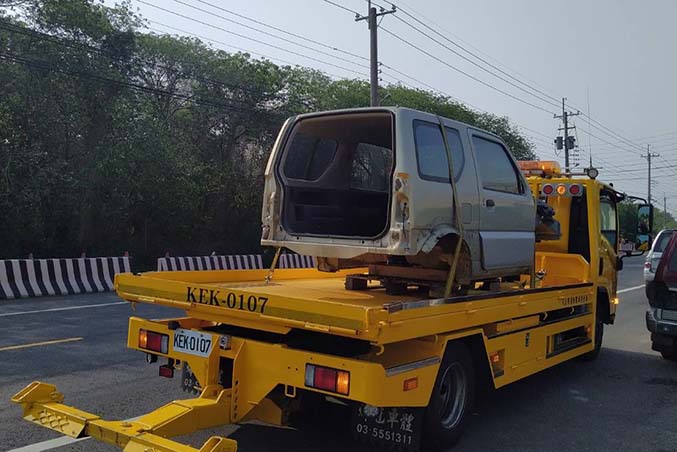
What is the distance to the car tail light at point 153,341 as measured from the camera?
5082mm

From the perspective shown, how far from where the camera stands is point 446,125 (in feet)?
18.2

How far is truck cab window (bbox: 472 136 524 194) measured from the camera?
5922 mm

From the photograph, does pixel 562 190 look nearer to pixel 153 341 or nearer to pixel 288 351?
pixel 288 351

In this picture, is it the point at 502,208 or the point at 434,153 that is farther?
the point at 502,208

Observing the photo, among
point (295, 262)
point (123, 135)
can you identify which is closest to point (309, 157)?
point (295, 262)

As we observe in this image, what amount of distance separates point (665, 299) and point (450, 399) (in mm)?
4357

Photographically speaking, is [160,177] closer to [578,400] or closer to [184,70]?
[184,70]

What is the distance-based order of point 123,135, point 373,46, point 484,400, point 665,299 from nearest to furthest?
point 484,400 → point 665,299 → point 123,135 → point 373,46

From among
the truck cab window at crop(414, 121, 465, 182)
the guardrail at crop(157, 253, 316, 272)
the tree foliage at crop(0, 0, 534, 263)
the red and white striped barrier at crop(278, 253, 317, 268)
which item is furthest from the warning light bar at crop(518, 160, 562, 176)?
the tree foliage at crop(0, 0, 534, 263)

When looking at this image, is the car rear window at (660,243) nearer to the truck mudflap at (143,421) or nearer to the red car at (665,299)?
the red car at (665,299)

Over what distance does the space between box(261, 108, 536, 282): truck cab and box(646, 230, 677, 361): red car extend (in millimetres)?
2522

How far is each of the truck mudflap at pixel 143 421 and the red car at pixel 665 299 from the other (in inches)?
231

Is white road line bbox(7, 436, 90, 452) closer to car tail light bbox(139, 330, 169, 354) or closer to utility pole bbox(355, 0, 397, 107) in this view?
car tail light bbox(139, 330, 169, 354)

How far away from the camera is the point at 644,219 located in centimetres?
900
